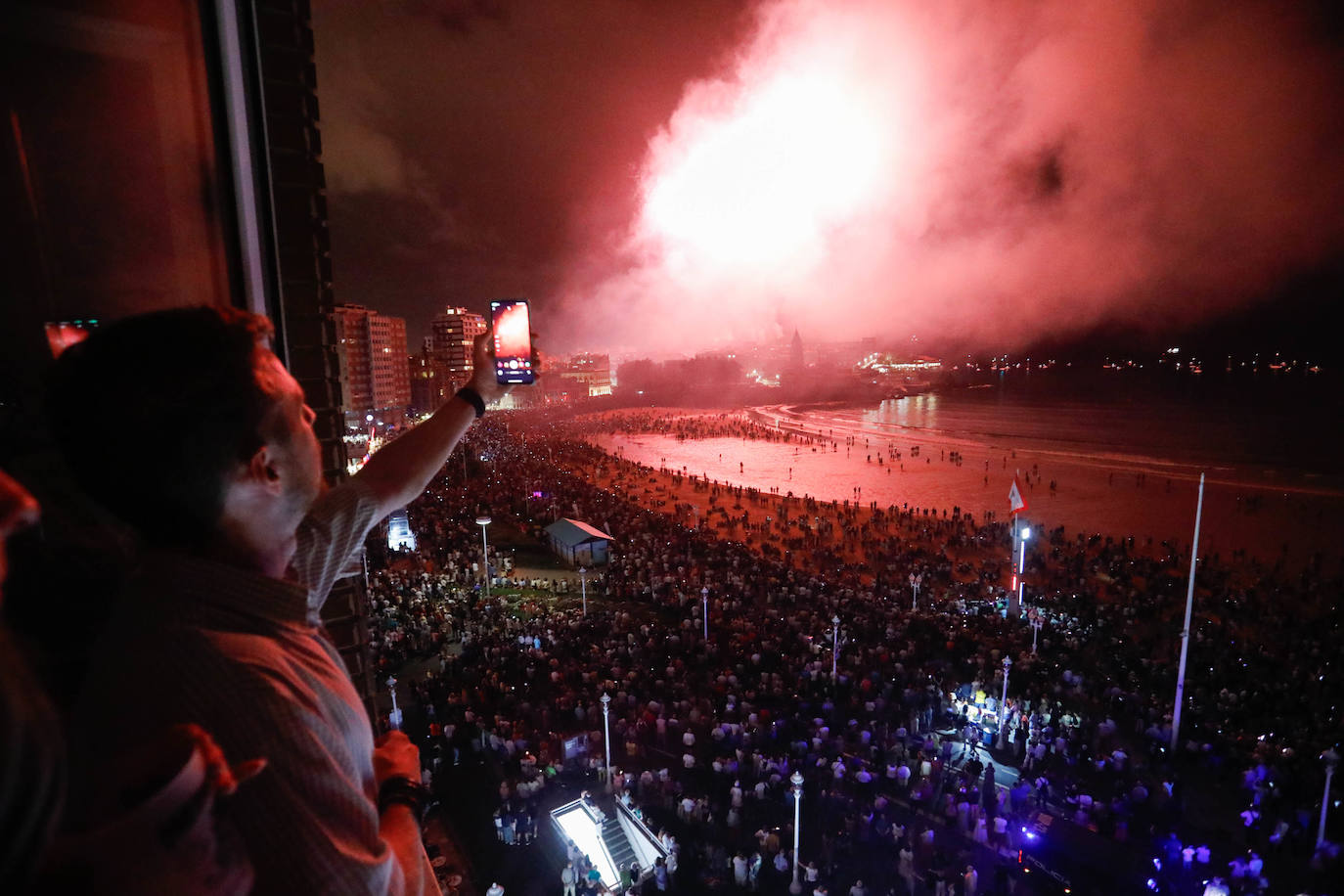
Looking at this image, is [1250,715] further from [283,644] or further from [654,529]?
[654,529]

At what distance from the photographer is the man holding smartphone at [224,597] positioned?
987mm

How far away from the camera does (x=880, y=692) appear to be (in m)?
11.9

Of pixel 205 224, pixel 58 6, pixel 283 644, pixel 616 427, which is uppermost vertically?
pixel 58 6

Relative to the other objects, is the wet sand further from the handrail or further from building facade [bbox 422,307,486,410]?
building facade [bbox 422,307,486,410]

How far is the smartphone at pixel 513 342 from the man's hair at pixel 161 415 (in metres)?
1.67

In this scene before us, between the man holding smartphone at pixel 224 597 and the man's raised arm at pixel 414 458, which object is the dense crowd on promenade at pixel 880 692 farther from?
the man holding smartphone at pixel 224 597

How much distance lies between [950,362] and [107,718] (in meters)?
204

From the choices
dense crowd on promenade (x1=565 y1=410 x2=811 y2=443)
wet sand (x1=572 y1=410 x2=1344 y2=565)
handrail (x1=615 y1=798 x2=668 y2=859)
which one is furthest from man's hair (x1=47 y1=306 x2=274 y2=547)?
dense crowd on promenade (x1=565 y1=410 x2=811 y2=443)

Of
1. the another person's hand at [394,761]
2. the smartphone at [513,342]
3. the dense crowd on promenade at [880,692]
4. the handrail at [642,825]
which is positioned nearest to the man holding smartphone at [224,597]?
the another person's hand at [394,761]

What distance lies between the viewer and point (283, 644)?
47.8 inches

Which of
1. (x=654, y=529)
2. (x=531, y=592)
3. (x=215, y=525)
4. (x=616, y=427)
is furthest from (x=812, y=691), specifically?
(x=616, y=427)

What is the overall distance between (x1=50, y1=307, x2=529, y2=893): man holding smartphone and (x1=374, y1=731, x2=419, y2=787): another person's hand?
0.20 m

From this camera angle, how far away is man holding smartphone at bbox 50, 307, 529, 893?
0.99 m

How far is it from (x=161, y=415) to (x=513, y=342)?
201 cm
